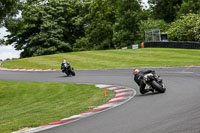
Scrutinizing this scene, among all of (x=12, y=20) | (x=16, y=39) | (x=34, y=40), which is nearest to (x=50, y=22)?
(x=34, y=40)

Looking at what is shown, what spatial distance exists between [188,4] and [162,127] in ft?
205

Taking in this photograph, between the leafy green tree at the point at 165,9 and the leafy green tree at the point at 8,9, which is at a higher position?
the leafy green tree at the point at 165,9

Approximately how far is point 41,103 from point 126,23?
5516 cm

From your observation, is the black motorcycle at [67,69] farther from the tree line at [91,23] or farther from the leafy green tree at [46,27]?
the leafy green tree at [46,27]

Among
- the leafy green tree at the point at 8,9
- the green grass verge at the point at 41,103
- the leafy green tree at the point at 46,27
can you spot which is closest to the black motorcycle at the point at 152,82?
the green grass verge at the point at 41,103

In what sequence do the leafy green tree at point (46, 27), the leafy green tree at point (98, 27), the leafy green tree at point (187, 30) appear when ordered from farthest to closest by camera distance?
the leafy green tree at point (98, 27) < the leafy green tree at point (46, 27) < the leafy green tree at point (187, 30)

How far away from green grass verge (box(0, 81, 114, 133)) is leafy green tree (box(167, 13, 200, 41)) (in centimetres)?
3392

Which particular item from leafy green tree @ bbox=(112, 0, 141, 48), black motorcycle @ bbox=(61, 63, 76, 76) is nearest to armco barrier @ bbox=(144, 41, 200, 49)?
black motorcycle @ bbox=(61, 63, 76, 76)

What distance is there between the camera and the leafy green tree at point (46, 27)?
2496 inches

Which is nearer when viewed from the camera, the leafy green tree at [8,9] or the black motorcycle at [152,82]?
the black motorcycle at [152,82]

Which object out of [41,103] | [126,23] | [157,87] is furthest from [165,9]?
[41,103]

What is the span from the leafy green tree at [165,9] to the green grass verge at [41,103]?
6228cm

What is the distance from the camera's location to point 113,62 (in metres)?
35.8

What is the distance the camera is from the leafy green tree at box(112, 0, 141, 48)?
6722cm
